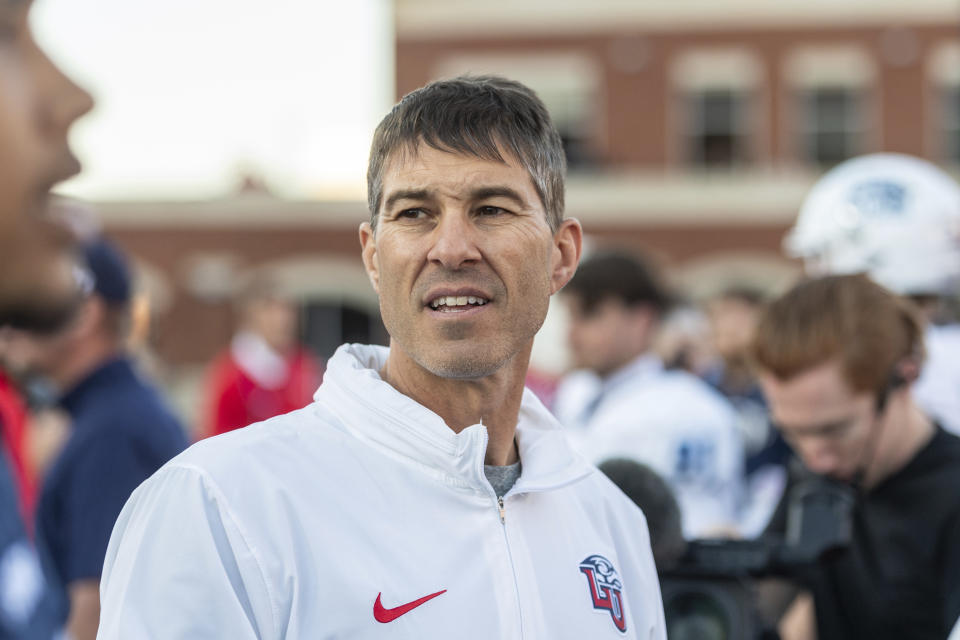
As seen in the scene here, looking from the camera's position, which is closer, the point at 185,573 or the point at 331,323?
the point at 185,573

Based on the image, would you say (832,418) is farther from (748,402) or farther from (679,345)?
(679,345)

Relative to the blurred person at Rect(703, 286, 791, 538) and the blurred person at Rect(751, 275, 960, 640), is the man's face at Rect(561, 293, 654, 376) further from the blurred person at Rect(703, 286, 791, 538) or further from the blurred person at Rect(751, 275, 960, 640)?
the blurred person at Rect(751, 275, 960, 640)

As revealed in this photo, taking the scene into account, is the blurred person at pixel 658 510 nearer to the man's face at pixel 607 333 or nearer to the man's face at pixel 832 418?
the man's face at pixel 832 418

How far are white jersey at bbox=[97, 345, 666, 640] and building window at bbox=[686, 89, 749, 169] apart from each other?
70.0ft

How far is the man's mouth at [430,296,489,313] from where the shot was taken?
2066mm

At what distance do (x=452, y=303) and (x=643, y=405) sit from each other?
7.23ft

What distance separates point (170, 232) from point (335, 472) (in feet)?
72.3

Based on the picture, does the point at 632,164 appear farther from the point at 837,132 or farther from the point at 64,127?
the point at 64,127

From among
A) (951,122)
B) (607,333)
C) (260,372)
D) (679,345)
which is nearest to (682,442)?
(607,333)

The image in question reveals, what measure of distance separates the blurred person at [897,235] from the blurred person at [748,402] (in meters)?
0.48

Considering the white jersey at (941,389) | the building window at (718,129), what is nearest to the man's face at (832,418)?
the white jersey at (941,389)

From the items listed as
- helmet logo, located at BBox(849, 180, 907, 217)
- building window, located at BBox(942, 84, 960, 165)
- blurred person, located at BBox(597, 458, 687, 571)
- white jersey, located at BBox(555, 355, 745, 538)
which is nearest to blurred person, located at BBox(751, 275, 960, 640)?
blurred person, located at BBox(597, 458, 687, 571)

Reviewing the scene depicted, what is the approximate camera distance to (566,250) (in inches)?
93.4

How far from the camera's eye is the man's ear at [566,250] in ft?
7.69
